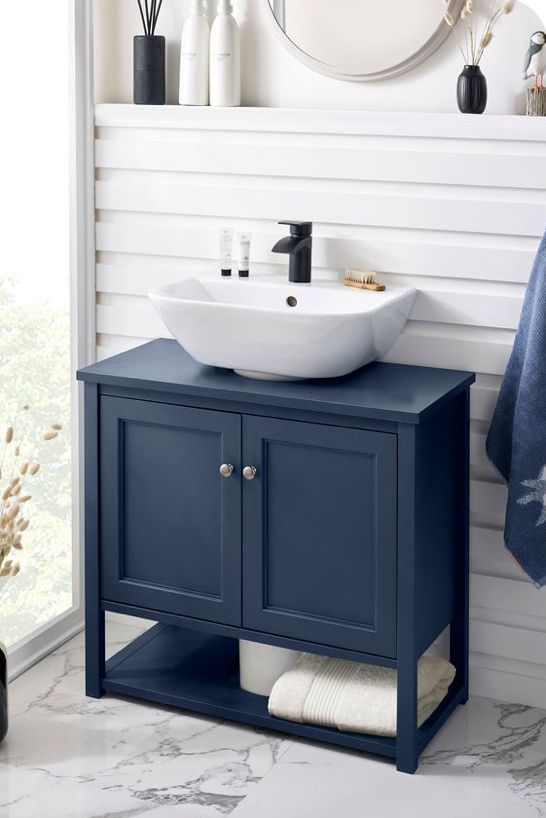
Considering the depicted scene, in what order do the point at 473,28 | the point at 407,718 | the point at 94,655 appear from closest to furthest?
1. the point at 407,718
2. the point at 473,28
3. the point at 94,655

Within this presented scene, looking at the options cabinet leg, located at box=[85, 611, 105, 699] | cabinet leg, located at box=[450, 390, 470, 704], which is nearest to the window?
cabinet leg, located at box=[85, 611, 105, 699]

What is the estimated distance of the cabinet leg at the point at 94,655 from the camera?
2846 mm

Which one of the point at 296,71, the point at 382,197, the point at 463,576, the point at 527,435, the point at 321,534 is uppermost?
the point at 296,71

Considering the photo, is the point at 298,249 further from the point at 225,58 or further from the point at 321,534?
the point at 321,534

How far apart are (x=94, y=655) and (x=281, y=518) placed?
64 centimetres

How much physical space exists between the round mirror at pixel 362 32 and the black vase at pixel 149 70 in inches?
12.0

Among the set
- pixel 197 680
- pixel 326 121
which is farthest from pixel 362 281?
pixel 197 680

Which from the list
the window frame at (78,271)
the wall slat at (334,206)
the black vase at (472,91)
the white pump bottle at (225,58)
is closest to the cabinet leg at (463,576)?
the wall slat at (334,206)

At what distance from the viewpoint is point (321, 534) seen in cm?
255

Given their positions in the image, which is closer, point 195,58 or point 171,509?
point 171,509

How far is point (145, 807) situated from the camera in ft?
7.97

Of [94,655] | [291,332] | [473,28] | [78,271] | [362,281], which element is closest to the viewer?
[291,332]

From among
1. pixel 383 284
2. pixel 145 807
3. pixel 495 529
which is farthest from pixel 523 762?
pixel 383 284

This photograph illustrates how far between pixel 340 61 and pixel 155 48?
48cm
